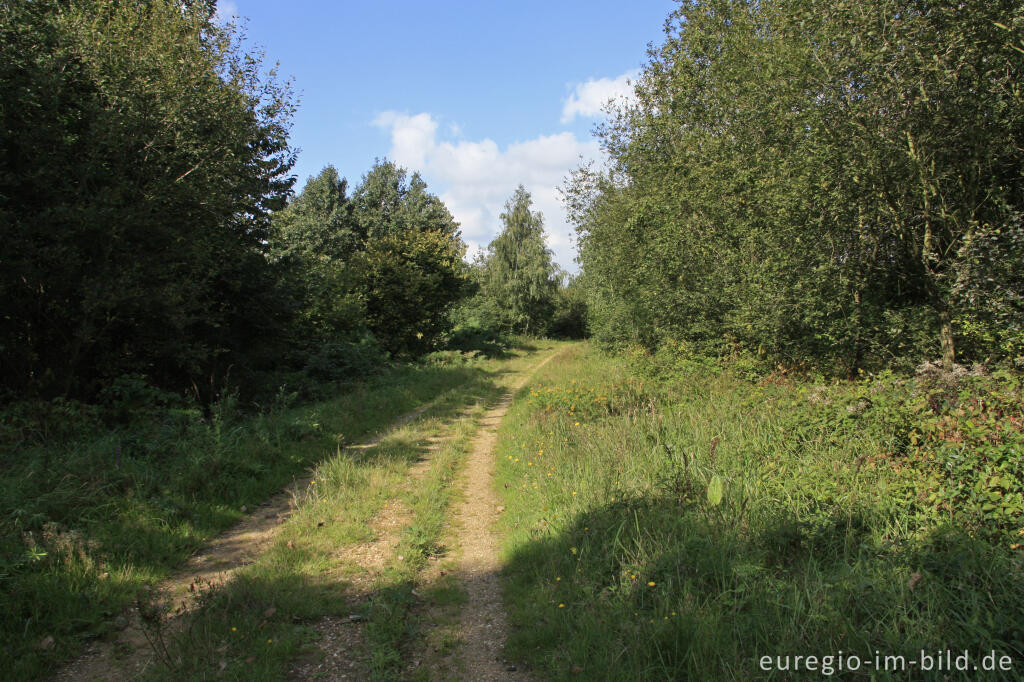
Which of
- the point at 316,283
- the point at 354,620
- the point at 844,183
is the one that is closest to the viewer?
the point at 354,620

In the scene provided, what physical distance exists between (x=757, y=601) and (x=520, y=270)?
39745 mm

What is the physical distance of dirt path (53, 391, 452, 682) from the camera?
3440mm

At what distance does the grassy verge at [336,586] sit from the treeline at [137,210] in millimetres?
5896

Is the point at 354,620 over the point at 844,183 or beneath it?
beneath

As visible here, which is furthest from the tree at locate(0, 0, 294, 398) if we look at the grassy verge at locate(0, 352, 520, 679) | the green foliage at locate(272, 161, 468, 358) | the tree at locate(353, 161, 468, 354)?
the tree at locate(353, 161, 468, 354)

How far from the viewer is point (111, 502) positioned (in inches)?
221

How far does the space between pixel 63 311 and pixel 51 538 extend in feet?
21.4

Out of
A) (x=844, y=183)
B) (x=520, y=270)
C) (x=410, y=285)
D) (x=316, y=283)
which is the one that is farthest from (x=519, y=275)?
(x=844, y=183)

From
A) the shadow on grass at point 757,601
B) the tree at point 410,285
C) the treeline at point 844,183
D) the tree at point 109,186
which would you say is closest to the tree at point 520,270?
the tree at point 410,285

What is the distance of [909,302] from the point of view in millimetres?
10234

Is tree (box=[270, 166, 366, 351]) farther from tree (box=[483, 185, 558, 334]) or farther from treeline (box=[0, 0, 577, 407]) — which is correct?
tree (box=[483, 185, 558, 334])

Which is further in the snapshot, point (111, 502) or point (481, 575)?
point (111, 502)

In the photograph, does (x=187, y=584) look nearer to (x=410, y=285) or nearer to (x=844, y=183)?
(x=844, y=183)

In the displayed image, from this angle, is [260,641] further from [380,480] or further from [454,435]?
[454,435]
